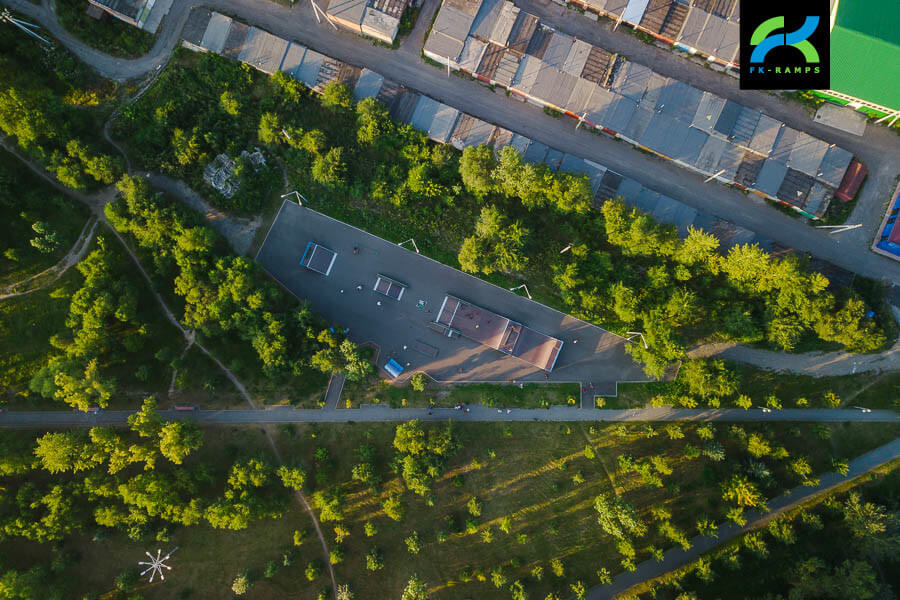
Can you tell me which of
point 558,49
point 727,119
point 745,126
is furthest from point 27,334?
point 745,126

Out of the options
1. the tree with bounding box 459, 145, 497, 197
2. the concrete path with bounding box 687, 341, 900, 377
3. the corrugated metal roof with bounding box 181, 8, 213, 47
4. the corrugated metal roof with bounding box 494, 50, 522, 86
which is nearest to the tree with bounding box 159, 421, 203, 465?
the tree with bounding box 459, 145, 497, 197

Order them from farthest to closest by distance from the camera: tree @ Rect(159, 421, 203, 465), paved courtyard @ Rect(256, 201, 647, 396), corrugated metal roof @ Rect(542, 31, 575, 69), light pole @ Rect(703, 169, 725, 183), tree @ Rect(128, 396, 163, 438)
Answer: paved courtyard @ Rect(256, 201, 647, 396) < corrugated metal roof @ Rect(542, 31, 575, 69) < light pole @ Rect(703, 169, 725, 183) < tree @ Rect(128, 396, 163, 438) < tree @ Rect(159, 421, 203, 465)

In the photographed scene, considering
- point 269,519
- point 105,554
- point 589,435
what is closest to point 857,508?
point 589,435

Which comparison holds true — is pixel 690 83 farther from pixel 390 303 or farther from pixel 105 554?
pixel 105 554

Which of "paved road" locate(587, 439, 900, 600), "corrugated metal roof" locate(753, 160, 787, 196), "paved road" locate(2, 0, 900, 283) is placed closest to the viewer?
"corrugated metal roof" locate(753, 160, 787, 196)

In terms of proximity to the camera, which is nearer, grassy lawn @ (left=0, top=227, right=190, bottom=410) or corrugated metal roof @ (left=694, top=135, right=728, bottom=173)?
grassy lawn @ (left=0, top=227, right=190, bottom=410)

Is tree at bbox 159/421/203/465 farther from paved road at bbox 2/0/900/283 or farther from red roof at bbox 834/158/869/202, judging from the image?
red roof at bbox 834/158/869/202

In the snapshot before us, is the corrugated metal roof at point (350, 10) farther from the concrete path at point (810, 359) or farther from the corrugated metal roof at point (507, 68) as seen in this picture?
the concrete path at point (810, 359)

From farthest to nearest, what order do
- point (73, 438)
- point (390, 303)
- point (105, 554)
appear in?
1. point (390, 303)
2. point (105, 554)
3. point (73, 438)
